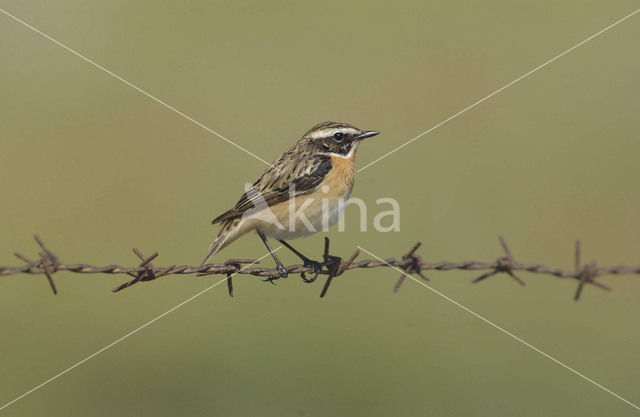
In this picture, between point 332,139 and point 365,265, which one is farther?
point 332,139

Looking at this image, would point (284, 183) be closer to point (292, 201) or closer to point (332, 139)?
point (292, 201)

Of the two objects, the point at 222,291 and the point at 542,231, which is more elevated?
the point at 542,231

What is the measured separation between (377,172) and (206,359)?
531cm

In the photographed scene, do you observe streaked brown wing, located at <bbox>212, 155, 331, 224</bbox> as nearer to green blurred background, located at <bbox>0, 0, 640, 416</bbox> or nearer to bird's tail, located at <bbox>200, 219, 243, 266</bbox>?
bird's tail, located at <bbox>200, 219, 243, 266</bbox>

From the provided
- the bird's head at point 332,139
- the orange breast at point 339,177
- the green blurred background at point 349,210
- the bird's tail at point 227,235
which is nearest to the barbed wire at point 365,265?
the bird's tail at point 227,235

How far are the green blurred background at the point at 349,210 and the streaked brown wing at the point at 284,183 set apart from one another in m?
3.07

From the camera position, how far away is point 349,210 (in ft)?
44.5

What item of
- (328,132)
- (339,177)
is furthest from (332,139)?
(339,177)

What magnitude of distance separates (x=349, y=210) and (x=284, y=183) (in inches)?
239

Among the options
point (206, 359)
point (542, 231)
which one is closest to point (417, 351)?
point (206, 359)

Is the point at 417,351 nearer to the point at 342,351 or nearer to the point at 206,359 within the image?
the point at 342,351

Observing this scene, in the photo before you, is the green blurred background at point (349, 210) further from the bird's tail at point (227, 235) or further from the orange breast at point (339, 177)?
the orange breast at point (339, 177)

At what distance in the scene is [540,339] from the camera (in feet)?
35.6

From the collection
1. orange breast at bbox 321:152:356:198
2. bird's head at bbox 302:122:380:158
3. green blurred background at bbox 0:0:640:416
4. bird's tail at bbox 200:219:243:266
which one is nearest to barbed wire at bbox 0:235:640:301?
bird's tail at bbox 200:219:243:266
